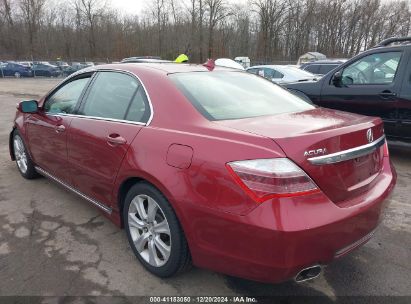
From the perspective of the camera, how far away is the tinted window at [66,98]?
369 cm

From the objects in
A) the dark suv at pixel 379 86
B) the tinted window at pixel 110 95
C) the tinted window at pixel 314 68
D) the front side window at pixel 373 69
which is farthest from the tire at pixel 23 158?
the tinted window at pixel 314 68

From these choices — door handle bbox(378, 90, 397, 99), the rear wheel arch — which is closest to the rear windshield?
the rear wheel arch

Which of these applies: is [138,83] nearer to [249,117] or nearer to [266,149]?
[249,117]

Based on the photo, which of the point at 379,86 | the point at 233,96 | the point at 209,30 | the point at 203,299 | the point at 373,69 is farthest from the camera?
the point at 209,30

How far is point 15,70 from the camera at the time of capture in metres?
36.9

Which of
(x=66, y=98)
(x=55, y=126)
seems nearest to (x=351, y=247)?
(x=55, y=126)

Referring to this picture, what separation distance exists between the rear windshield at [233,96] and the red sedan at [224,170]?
1 cm

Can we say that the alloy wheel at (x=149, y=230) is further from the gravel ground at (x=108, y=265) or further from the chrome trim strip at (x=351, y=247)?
the chrome trim strip at (x=351, y=247)

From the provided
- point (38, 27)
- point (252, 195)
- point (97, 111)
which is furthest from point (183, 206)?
point (38, 27)

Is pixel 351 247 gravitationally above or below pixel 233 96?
below

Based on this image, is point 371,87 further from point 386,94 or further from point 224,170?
point 224,170

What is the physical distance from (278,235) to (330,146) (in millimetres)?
615

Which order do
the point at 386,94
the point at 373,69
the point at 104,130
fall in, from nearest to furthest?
the point at 104,130 < the point at 386,94 < the point at 373,69

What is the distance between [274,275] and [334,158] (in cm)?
75
